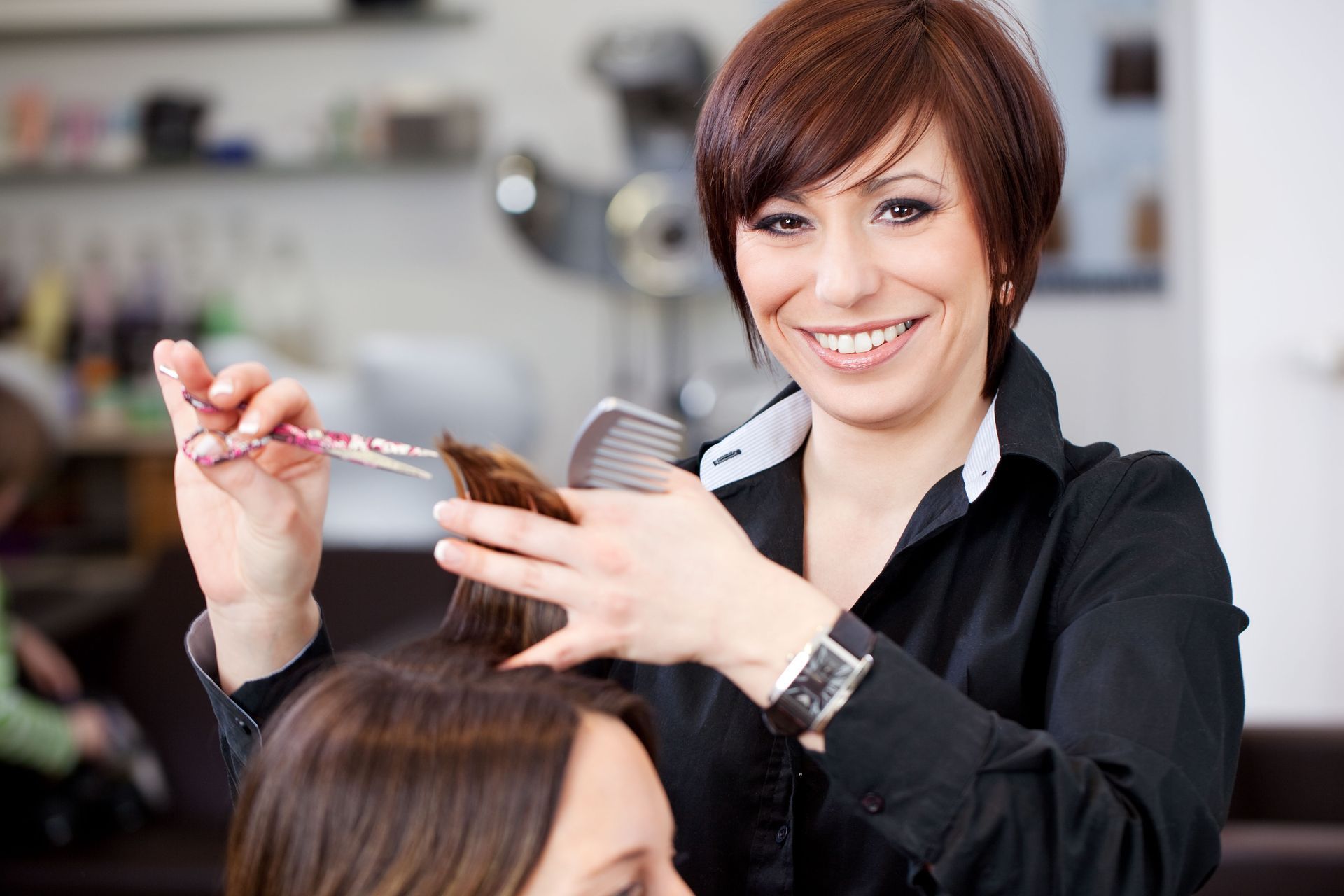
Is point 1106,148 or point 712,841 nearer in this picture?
point 712,841

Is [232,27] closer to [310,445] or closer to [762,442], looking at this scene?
[762,442]

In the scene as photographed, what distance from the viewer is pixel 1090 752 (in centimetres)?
87

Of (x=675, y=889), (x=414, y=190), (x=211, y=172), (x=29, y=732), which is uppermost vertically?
(x=211, y=172)

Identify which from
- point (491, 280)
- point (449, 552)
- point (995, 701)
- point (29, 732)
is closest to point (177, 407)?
point (449, 552)

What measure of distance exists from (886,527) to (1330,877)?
858 millimetres

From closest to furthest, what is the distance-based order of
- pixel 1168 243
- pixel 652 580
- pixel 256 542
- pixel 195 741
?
pixel 652 580 < pixel 256 542 < pixel 195 741 < pixel 1168 243

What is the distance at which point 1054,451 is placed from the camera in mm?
1098

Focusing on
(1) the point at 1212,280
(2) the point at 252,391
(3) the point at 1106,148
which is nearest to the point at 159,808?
(2) the point at 252,391

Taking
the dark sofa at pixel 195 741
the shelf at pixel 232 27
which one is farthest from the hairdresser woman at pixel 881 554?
the shelf at pixel 232 27

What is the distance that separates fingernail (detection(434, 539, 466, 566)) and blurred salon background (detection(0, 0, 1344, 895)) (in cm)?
73

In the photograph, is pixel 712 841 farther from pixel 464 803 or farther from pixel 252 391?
pixel 252 391

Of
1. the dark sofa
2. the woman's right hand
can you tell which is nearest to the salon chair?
the dark sofa

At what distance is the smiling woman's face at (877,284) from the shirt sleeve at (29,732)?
1693 mm

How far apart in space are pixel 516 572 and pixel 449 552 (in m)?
0.05
